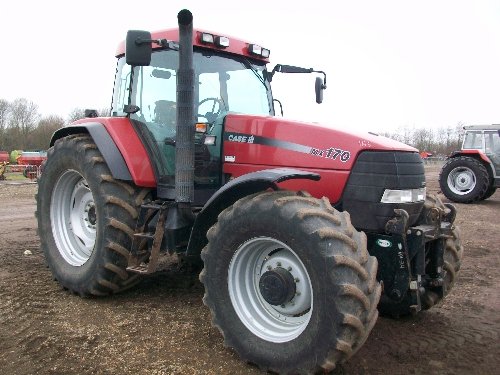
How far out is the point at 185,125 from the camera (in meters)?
4.01

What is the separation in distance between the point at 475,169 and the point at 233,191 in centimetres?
1203

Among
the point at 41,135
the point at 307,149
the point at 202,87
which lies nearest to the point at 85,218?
the point at 202,87

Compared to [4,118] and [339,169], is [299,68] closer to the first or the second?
[339,169]

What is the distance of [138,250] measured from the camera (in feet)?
14.0

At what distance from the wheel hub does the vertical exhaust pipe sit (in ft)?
3.65

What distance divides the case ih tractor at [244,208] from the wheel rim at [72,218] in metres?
0.01

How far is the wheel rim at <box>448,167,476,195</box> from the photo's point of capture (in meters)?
14.0

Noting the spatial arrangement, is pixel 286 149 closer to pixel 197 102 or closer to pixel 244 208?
pixel 244 208

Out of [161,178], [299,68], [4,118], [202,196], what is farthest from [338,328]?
[4,118]

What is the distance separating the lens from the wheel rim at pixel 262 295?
3.25m

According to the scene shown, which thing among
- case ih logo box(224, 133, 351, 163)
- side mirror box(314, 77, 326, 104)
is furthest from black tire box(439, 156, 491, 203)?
case ih logo box(224, 133, 351, 163)

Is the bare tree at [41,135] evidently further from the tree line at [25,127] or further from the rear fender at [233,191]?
the rear fender at [233,191]

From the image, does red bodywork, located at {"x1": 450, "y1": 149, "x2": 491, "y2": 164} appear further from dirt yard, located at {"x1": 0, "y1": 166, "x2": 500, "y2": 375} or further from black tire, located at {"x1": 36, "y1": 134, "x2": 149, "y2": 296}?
black tire, located at {"x1": 36, "y1": 134, "x2": 149, "y2": 296}

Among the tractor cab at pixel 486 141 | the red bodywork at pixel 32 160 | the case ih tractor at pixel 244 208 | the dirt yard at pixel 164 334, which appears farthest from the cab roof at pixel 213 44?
the red bodywork at pixel 32 160
